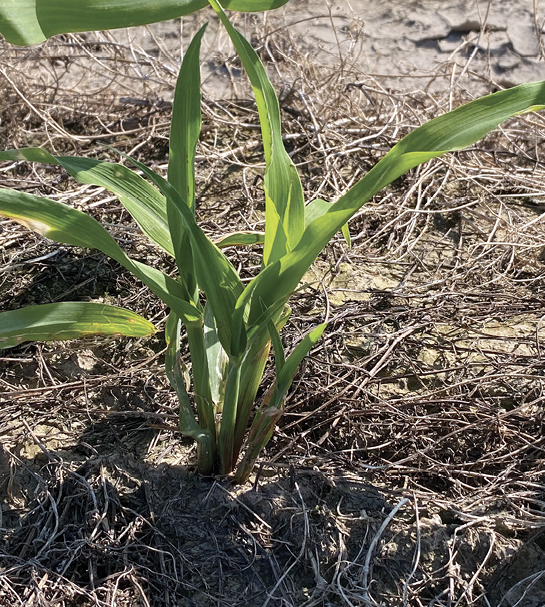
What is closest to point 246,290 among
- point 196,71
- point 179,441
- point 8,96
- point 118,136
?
point 196,71

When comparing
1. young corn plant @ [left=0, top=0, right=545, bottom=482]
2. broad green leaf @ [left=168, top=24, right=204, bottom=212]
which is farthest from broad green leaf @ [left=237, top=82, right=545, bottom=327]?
broad green leaf @ [left=168, top=24, right=204, bottom=212]

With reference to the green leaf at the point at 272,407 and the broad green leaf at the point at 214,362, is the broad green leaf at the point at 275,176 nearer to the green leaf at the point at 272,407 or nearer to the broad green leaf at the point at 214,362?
the green leaf at the point at 272,407

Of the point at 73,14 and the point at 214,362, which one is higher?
the point at 73,14

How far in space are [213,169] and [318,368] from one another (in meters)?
0.91

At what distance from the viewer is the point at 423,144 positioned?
0.82 metres

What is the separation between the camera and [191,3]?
894mm

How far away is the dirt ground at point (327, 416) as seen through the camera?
1011mm

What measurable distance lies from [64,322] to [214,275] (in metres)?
0.24

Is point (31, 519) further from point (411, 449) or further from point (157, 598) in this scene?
point (411, 449)

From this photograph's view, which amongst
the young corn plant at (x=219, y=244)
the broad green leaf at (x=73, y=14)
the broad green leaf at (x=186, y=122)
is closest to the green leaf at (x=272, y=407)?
the young corn plant at (x=219, y=244)

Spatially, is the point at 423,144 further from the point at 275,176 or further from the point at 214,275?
the point at 214,275

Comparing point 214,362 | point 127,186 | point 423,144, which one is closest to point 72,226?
point 127,186

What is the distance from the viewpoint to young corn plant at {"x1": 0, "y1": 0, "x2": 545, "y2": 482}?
0.82 metres

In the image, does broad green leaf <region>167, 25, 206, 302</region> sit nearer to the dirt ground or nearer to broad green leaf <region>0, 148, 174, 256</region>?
broad green leaf <region>0, 148, 174, 256</region>
